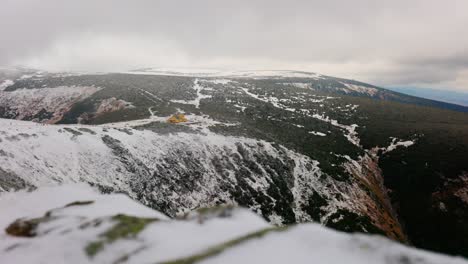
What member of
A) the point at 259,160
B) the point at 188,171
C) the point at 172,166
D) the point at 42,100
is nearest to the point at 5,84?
the point at 42,100

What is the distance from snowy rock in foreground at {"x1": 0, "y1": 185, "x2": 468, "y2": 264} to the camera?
9492 mm

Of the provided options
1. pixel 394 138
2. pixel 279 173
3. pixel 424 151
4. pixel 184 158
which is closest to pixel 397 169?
pixel 424 151

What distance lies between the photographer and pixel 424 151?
74.5 m

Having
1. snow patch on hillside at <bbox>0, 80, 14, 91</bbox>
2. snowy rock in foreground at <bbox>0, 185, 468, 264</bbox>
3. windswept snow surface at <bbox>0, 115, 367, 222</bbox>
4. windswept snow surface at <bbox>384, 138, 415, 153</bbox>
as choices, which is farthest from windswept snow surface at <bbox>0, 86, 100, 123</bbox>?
windswept snow surface at <bbox>384, 138, 415, 153</bbox>

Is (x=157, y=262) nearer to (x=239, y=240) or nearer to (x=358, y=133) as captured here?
(x=239, y=240)

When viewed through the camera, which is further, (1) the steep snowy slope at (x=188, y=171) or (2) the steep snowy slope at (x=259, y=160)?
(2) the steep snowy slope at (x=259, y=160)

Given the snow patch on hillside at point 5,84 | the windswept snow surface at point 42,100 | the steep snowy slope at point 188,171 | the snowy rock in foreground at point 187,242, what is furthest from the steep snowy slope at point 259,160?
the snow patch on hillside at point 5,84

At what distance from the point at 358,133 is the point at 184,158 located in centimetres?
5820

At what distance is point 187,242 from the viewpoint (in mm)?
11344

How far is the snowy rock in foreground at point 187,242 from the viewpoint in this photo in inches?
374

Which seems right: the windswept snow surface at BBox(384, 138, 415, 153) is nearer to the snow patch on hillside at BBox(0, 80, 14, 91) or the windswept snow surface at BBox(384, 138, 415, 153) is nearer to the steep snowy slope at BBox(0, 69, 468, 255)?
the steep snowy slope at BBox(0, 69, 468, 255)

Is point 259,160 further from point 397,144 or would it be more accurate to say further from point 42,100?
point 42,100

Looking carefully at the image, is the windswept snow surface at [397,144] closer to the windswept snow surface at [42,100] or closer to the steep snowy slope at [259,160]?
the steep snowy slope at [259,160]

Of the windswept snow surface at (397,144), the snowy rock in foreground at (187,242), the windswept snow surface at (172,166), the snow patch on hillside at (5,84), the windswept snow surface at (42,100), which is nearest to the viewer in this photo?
the snowy rock in foreground at (187,242)
